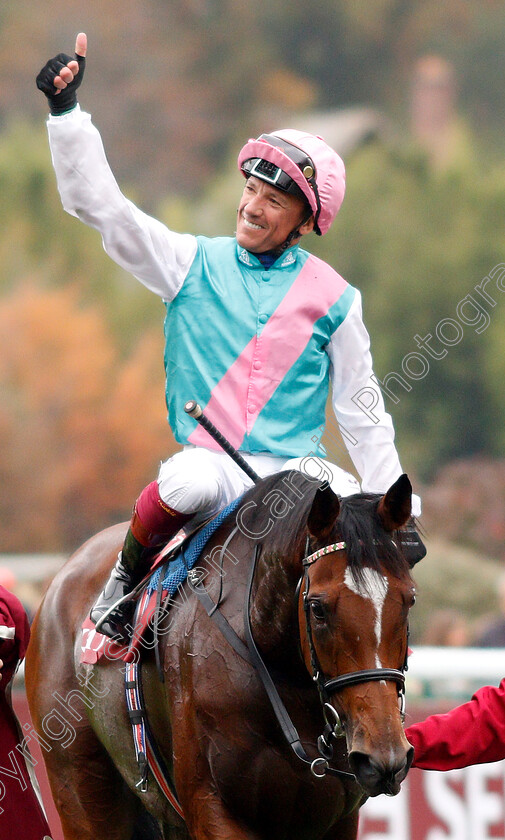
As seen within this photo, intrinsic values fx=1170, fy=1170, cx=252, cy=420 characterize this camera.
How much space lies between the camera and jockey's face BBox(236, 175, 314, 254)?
128 inches

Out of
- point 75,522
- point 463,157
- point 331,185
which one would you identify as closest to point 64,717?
point 331,185

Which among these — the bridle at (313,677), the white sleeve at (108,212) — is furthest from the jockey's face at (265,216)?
the bridle at (313,677)

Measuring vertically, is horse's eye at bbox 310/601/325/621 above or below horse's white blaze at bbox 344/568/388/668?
below

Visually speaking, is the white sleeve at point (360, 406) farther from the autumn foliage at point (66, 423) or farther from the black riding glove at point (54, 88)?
the autumn foliage at point (66, 423)

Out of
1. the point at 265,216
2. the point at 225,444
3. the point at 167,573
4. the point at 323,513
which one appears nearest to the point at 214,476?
the point at 225,444

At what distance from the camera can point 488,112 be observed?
18250 mm

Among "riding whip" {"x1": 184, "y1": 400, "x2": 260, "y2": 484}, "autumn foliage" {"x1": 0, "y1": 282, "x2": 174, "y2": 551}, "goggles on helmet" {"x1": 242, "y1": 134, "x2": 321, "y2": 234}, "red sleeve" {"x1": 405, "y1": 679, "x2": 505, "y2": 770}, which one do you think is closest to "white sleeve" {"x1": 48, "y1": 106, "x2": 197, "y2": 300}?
"goggles on helmet" {"x1": 242, "y1": 134, "x2": 321, "y2": 234}

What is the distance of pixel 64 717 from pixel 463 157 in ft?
49.1

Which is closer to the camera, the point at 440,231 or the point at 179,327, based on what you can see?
the point at 179,327

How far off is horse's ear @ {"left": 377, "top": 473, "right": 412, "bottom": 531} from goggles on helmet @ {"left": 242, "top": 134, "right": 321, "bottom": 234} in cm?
102

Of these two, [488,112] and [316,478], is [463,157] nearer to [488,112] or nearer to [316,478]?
[488,112]

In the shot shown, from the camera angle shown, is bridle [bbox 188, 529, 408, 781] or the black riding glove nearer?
bridle [bbox 188, 529, 408, 781]

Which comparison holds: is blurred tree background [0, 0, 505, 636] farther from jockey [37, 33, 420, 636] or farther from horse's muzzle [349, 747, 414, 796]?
horse's muzzle [349, 747, 414, 796]

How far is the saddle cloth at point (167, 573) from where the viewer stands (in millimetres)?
3107
